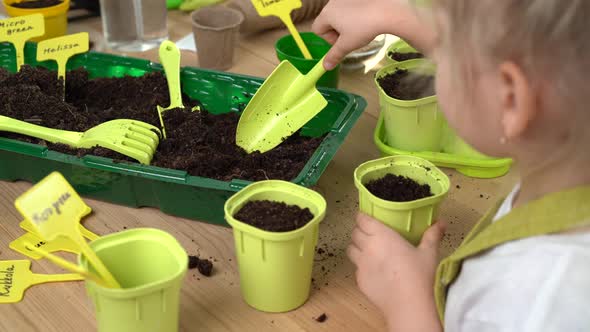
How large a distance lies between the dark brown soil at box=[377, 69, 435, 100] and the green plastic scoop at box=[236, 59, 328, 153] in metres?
0.09

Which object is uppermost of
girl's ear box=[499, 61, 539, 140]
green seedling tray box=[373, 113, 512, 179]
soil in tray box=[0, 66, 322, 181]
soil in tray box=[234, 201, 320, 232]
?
girl's ear box=[499, 61, 539, 140]

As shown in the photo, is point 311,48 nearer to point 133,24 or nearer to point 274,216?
point 133,24

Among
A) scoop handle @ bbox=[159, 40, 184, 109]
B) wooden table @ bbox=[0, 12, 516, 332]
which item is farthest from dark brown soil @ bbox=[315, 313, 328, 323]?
scoop handle @ bbox=[159, 40, 184, 109]

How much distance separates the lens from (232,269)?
0.75 metres

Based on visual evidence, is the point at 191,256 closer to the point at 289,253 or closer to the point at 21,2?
the point at 289,253

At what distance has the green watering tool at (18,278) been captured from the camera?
70cm

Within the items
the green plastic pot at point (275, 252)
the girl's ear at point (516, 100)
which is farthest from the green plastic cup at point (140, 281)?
the girl's ear at point (516, 100)

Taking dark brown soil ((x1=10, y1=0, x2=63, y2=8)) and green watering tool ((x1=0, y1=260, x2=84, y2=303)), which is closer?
green watering tool ((x1=0, y1=260, x2=84, y2=303))

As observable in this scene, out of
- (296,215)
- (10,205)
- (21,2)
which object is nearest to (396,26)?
(296,215)

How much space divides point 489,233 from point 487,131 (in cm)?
10

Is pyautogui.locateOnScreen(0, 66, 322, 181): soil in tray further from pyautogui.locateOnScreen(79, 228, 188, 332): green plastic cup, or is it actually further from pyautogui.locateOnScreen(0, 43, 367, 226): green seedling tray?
Answer: pyautogui.locateOnScreen(79, 228, 188, 332): green plastic cup

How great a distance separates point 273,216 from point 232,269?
12 cm

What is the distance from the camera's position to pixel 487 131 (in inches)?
20.5

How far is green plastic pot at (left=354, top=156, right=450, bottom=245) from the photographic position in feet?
2.23
